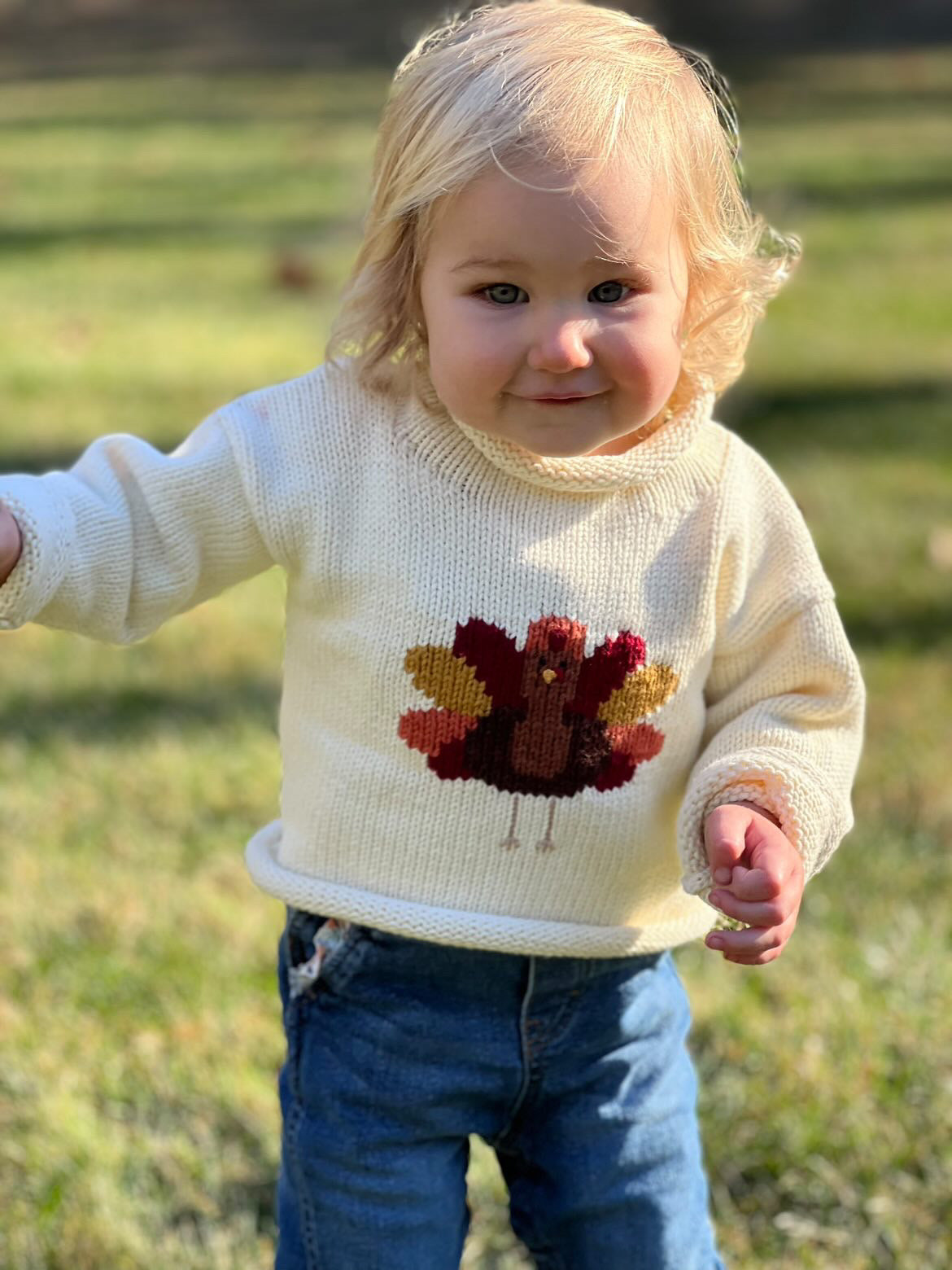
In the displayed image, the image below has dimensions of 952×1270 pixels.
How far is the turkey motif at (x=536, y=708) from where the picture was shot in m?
1.74

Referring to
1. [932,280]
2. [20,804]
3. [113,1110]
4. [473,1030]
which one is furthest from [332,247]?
[473,1030]

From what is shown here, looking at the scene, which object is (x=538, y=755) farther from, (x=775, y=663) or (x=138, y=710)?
(x=138, y=710)

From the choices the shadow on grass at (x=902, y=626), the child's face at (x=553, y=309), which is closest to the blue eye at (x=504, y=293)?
the child's face at (x=553, y=309)

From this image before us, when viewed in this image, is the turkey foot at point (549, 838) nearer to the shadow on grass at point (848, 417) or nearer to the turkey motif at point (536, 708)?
the turkey motif at point (536, 708)

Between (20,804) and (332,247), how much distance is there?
215 inches

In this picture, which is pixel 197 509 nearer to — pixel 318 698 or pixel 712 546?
pixel 318 698

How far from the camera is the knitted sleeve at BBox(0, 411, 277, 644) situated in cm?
167

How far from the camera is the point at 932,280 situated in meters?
7.58

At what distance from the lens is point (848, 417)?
5.64 meters

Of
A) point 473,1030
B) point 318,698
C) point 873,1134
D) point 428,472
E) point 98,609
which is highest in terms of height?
point 428,472

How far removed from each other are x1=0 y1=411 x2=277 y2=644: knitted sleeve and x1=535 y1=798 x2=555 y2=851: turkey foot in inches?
15.6

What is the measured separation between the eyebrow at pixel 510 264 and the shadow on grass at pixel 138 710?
6.83ft

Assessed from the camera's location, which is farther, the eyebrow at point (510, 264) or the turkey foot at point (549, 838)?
the turkey foot at point (549, 838)

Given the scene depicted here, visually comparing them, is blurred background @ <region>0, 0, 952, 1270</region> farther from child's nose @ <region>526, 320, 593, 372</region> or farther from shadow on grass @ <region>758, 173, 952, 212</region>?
child's nose @ <region>526, 320, 593, 372</region>
